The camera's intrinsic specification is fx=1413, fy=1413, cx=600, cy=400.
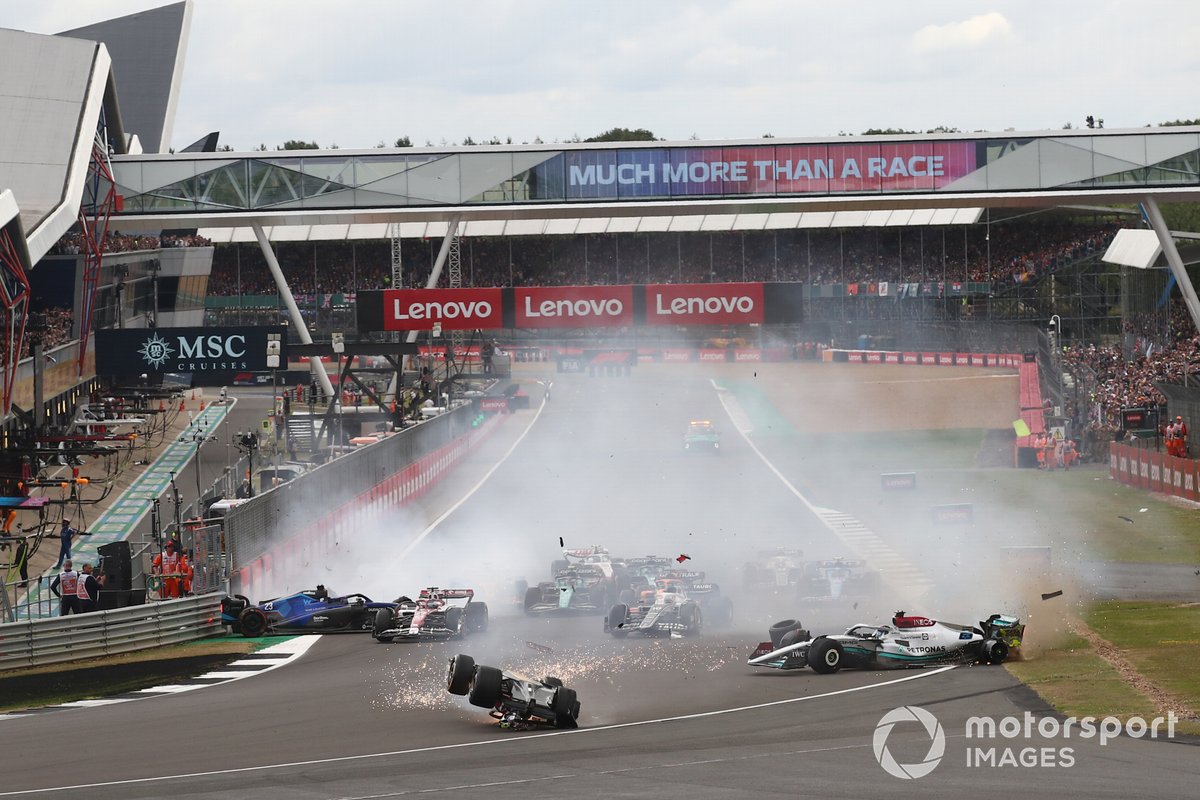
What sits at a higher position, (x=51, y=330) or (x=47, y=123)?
(x=47, y=123)

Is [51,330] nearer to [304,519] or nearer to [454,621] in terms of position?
[304,519]

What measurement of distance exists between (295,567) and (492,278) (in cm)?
6090

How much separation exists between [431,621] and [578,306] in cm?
1458

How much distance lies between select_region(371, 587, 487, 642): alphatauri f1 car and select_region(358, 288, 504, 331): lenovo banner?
14247 millimetres

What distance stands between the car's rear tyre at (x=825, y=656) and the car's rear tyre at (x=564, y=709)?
424cm

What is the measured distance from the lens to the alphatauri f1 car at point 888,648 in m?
18.3

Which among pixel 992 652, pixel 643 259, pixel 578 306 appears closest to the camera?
pixel 992 652

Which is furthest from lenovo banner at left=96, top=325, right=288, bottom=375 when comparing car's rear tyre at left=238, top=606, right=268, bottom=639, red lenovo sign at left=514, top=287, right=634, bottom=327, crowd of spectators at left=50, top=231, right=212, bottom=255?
car's rear tyre at left=238, top=606, right=268, bottom=639

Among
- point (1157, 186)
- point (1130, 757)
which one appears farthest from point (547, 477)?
point (1130, 757)

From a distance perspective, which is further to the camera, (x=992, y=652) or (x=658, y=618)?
(x=658, y=618)

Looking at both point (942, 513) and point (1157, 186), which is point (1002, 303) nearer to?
point (1157, 186)

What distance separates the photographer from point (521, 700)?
15.0m

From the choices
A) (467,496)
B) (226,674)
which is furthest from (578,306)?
(226,674)

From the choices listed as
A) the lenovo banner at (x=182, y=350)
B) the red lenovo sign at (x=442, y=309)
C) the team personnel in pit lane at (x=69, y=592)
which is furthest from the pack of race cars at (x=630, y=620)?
the lenovo banner at (x=182, y=350)
